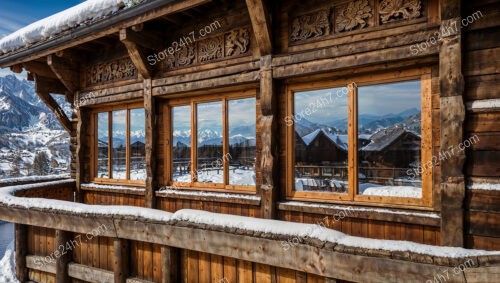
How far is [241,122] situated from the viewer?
527 cm

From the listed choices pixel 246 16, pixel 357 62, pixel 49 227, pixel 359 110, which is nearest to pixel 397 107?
pixel 359 110

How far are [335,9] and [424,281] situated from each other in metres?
3.64

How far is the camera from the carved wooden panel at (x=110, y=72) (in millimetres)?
6449

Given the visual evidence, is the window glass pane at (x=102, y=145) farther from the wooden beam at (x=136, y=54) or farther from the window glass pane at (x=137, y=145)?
the wooden beam at (x=136, y=54)

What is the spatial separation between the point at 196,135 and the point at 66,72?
380 centimetres

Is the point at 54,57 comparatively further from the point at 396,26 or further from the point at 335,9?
the point at 396,26

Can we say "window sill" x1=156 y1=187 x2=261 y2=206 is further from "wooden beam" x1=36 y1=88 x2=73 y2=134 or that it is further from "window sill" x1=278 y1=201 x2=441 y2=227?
"wooden beam" x1=36 y1=88 x2=73 y2=134

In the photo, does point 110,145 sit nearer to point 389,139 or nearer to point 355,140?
point 355,140

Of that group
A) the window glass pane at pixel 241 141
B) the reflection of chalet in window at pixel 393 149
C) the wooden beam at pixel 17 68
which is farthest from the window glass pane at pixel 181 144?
the wooden beam at pixel 17 68

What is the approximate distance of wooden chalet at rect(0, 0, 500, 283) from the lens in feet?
9.50

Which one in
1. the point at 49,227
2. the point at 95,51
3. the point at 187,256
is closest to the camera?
the point at 187,256

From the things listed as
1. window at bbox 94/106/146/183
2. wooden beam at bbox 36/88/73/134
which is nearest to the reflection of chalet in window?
window at bbox 94/106/146/183

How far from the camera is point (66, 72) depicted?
22.9 ft

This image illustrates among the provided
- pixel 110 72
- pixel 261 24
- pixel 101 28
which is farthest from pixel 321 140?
pixel 110 72
